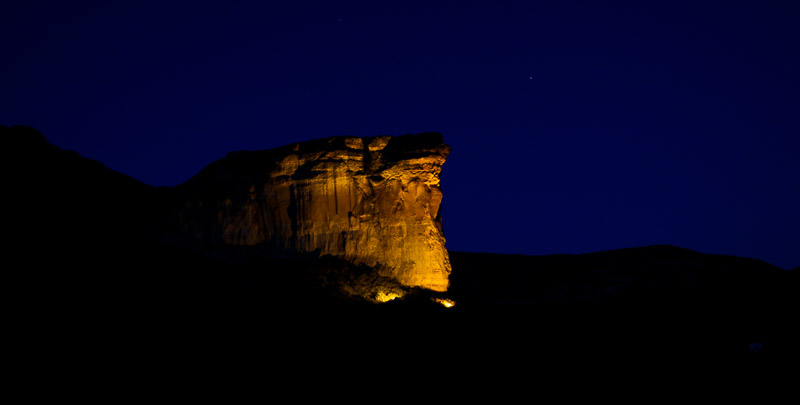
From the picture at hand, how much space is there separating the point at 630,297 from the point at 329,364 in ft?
134

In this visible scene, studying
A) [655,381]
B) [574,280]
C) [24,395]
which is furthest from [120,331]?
[574,280]

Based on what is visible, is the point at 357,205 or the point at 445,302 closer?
the point at 445,302

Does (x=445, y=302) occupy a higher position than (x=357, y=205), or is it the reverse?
(x=357, y=205)

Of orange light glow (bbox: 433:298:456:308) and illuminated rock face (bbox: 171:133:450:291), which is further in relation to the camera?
illuminated rock face (bbox: 171:133:450:291)

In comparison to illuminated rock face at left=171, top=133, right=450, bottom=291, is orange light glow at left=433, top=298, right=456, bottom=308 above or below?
below

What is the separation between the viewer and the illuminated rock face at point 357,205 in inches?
1598

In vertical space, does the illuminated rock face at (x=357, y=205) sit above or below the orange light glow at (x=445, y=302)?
above

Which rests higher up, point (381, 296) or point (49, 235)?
point (49, 235)

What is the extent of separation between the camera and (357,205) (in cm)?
4112

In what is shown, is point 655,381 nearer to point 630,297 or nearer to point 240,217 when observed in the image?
point 240,217

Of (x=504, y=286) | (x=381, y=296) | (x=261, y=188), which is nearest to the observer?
(x=381, y=296)

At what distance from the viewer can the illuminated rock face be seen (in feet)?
133

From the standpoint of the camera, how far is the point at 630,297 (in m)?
61.0

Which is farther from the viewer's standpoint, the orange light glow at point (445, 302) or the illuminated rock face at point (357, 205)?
the illuminated rock face at point (357, 205)
